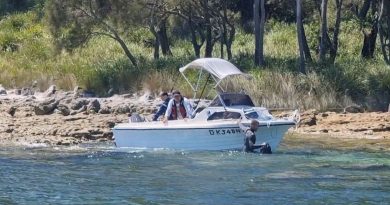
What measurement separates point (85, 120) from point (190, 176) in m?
9.69

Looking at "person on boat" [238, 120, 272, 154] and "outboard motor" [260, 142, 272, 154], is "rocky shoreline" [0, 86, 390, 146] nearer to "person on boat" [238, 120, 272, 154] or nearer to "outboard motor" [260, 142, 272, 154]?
"person on boat" [238, 120, 272, 154]

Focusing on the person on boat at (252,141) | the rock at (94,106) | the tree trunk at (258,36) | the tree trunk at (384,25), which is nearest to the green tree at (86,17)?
the tree trunk at (258,36)

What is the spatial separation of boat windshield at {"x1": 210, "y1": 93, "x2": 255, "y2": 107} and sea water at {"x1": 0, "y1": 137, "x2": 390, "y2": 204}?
4.81ft

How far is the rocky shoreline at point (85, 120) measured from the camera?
Result: 26.9 metres

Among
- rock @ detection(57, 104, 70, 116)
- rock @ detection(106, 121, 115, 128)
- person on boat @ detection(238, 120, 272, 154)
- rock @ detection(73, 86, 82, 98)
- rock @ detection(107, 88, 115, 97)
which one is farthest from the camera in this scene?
rock @ detection(107, 88, 115, 97)

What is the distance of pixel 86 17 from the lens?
37.9 m

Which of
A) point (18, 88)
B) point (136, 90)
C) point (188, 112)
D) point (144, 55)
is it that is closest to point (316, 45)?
point (144, 55)

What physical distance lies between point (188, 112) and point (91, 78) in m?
13.7

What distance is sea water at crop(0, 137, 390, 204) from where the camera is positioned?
17.3m

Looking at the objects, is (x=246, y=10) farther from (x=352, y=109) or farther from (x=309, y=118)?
(x=309, y=118)

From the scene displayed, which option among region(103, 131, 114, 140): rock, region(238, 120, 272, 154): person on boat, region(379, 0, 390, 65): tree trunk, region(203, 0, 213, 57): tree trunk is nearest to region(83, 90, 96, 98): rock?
region(203, 0, 213, 57): tree trunk

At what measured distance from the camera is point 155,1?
37875mm

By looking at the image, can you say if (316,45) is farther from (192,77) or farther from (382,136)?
(382,136)

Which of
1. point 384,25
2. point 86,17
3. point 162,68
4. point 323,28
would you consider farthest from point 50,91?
point 384,25
